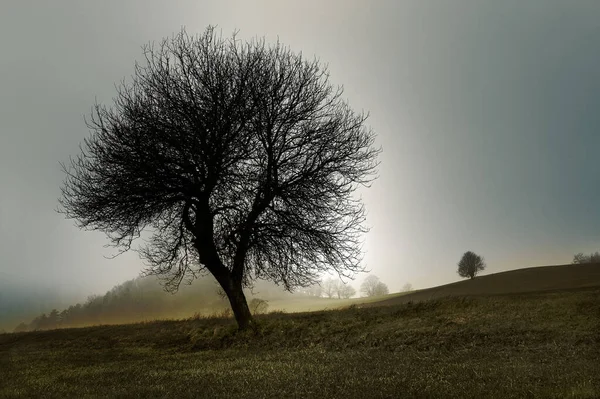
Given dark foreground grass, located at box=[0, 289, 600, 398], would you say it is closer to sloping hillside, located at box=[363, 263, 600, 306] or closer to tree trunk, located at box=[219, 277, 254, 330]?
tree trunk, located at box=[219, 277, 254, 330]

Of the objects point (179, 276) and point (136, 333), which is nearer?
point (179, 276)

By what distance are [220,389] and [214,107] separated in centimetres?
1349

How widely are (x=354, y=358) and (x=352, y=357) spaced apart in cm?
23

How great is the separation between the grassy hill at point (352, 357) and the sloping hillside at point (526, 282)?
364 inches

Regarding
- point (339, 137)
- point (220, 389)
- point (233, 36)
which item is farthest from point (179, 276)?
point (220, 389)

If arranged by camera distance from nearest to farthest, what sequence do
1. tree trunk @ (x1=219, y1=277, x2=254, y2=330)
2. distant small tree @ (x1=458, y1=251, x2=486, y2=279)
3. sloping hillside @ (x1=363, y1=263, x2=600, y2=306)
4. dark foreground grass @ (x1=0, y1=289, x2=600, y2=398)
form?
1. dark foreground grass @ (x1=0, y1=289, x2=600, y2=398)
2. tree trunk @ (x1=219, y1=277, x2=254, y2=330)
3. sloping hillside @ (x1=363, y1=263, x2=600, y2=306)
4. distant small tree @ (x1=458, y1=251, x2=486, y2=279)

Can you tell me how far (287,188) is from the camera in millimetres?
21641

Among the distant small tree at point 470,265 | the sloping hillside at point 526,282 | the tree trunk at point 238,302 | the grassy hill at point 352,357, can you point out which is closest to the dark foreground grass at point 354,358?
the grassy hill at point 352,357

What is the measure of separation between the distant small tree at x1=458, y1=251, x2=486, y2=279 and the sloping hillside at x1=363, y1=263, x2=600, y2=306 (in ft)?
30.0

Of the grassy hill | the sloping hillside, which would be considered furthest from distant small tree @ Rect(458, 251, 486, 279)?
the grassy hill

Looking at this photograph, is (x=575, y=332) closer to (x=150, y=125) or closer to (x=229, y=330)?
(x=229, y=330)

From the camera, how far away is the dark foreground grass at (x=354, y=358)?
30.6 ft

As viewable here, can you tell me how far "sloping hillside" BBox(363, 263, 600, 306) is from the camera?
102 ft

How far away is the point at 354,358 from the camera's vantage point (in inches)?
525
